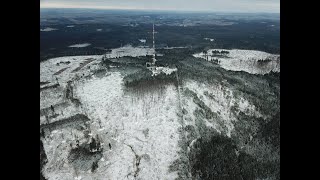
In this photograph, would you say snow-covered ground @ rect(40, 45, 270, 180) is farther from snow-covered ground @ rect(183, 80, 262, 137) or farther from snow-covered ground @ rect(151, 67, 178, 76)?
snow-covered ground @ rect(151, 67, 178, 76)

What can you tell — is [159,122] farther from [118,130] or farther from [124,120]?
[118,130]

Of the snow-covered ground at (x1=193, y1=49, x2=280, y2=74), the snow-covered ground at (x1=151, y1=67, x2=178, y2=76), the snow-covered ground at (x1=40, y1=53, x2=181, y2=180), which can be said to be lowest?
the snow-covered ground at (x1=40, y1=53, x2=181, y2=180)

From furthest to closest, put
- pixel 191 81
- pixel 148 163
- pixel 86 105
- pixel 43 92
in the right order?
pixel 191 81 → pixel 43 92 → pixel 86 105 → pixel 148 163

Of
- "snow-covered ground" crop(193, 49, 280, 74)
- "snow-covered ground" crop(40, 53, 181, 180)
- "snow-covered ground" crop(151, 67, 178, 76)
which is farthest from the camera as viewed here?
"snow-covered ground" crop(193, 49, 280, 74)

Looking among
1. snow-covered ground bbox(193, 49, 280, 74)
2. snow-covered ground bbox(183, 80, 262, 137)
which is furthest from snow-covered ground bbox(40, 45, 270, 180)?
snow-covered ground bbox(193, 49, 280, 74)

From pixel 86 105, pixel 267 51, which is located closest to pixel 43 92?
pixel 86 105

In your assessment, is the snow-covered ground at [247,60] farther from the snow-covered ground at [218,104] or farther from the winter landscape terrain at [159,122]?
the snow-covered ground at [218,104]

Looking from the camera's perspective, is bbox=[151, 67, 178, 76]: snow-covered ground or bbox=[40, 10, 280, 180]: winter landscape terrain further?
bbox=[151, 67, 178, 76]: snow-covered ground
